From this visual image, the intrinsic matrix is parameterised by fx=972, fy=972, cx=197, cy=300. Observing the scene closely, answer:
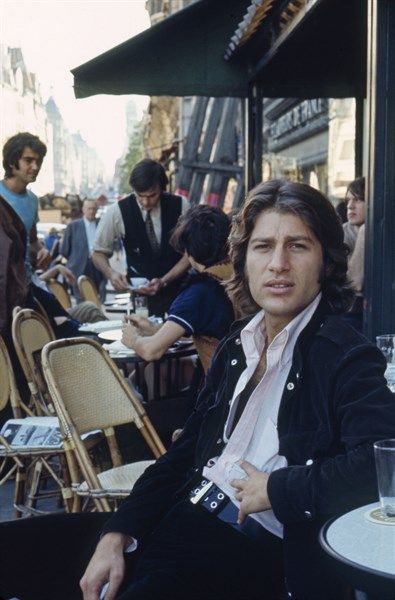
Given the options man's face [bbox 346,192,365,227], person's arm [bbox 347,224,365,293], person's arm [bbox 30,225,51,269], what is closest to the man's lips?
person's arm [bbox 347,224,365,293]

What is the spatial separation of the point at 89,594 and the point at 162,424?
10.1 feet

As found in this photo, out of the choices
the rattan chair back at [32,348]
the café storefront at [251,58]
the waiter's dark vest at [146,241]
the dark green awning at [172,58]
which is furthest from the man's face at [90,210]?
the rattan chair back at [32,348]

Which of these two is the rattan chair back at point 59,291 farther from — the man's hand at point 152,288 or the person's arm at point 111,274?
the man's hand at point 152,288

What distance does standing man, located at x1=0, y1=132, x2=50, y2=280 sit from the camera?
21.6 ft

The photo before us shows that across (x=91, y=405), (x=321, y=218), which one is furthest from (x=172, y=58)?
(x=321, y=218)

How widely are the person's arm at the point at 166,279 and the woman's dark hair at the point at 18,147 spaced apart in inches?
46.3

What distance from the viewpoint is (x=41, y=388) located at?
5320 millimetres

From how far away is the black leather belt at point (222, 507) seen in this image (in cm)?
231

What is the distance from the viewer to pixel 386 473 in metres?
1.91

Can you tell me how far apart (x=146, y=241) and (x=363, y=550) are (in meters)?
5.71

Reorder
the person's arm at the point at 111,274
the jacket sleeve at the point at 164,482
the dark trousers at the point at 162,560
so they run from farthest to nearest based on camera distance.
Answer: the person's arm at the point at 111,274 → the jacket sleeve at the point at 164,482 → the dark trousers at the point at 162,560

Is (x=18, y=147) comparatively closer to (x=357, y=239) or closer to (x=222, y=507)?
(x=357, y=239)

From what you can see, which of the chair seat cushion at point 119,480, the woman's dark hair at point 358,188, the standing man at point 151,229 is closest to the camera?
the chair seat cushion at point 119,480

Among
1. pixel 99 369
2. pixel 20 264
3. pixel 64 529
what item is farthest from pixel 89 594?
pixel 20 264
